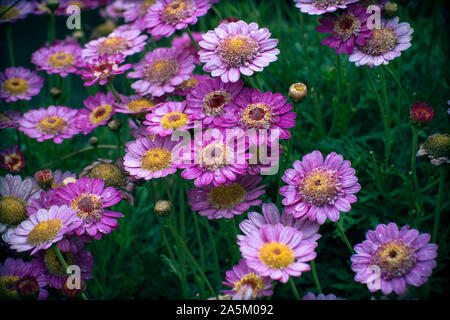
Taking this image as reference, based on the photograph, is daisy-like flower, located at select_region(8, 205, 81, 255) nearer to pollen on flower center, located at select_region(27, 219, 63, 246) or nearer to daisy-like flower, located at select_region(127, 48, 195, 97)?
pollen on flower center, located at select_region(27, 219, 63, 246)

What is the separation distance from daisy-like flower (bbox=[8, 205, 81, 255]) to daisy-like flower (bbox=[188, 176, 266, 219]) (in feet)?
1.02

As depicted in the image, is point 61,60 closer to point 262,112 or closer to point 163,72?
point 163,72

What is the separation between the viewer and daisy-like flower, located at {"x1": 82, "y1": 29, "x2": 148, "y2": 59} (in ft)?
4.93

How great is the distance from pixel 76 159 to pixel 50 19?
0.61 metres

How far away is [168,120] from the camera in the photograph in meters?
1.24

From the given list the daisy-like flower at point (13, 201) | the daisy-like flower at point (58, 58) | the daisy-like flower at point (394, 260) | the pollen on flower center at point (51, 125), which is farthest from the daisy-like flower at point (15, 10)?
the daisy-like flower at point (394, 260)

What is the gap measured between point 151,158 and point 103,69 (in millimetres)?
378

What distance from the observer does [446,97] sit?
5.54 feet

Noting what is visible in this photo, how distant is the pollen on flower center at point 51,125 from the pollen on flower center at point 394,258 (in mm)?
1072

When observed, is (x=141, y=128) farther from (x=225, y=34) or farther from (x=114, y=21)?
(x=114, y=21)

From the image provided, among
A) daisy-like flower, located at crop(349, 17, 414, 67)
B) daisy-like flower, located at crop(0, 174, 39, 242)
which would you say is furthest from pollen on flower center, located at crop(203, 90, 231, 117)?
daisy-like flower, located at crop(0, 174, 39, 242)

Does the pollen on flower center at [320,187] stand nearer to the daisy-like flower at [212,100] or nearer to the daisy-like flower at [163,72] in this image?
the daisy-like flower at [212,100]
